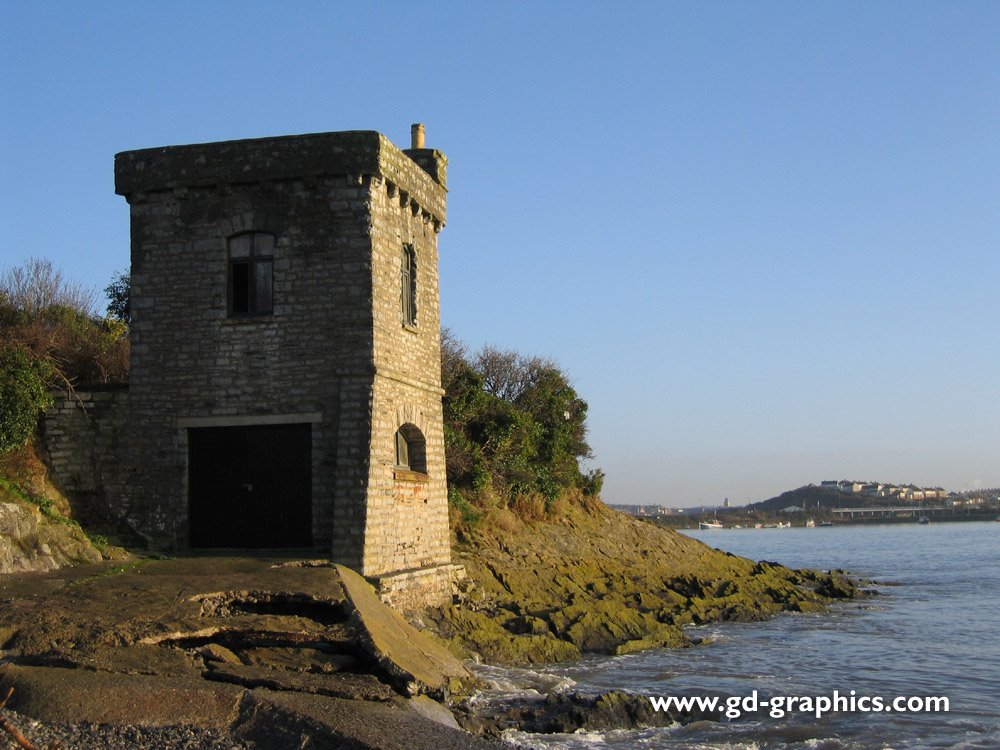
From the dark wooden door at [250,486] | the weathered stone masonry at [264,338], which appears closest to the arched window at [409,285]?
the weathered stone masonry at [264,338]

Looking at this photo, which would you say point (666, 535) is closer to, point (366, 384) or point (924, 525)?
point (366, 384)

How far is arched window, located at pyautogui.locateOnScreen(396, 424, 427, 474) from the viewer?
707 inches

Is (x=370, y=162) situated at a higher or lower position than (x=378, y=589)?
higher

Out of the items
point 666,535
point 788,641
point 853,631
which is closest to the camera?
point 788,641

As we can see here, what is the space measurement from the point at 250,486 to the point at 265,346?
2.22 m

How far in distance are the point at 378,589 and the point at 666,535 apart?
18.4 metres

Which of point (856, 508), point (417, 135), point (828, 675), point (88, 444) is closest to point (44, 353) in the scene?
point (88, 444)

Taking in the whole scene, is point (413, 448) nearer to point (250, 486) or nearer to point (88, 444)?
point (250, 486)

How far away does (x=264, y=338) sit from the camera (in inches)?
652

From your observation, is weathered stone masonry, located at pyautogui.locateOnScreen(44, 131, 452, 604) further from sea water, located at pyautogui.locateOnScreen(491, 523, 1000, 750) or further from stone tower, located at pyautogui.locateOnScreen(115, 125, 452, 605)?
sea water, located at pyautogui.locateOnScreen(491, 523, 1000, 750)

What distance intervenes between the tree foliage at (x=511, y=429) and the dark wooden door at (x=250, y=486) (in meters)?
8.23

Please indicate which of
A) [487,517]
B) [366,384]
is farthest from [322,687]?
[487,517]

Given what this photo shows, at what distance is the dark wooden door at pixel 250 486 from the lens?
16.3 m

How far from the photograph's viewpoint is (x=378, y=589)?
1546 cm
